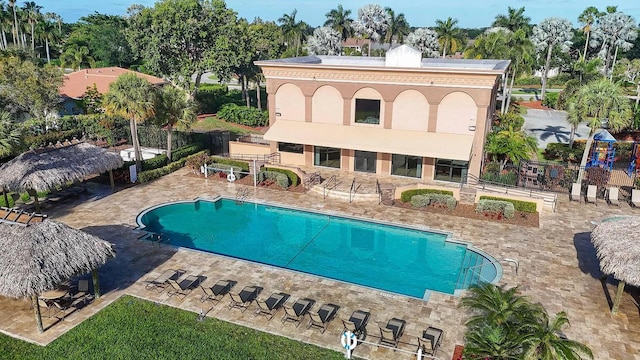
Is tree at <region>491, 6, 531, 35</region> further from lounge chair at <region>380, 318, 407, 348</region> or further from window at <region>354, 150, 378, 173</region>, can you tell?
lounge chair at <region>380, 318, 407, 348</region>

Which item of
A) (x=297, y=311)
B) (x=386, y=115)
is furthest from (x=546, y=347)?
(x=386, y=115)

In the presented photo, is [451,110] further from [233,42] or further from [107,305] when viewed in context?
[233,42]

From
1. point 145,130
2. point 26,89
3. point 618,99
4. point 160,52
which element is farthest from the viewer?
point 160,52

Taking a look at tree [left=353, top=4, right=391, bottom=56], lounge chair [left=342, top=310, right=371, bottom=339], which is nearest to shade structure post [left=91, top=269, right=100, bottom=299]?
lounge chair [left=342, top=310, right=371, bottom=339]

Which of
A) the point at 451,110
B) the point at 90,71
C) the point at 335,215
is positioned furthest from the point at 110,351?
the point at 90,71

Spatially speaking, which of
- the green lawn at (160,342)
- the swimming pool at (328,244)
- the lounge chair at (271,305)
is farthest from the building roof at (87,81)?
the lounge chair at (271,305)

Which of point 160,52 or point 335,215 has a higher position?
point 160,52

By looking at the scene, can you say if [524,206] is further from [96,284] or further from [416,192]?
[96,284]
